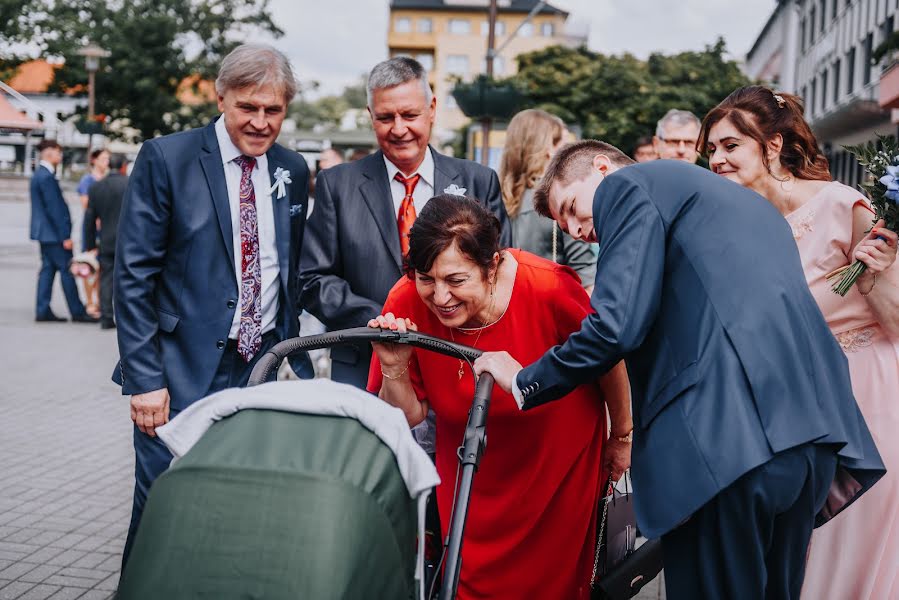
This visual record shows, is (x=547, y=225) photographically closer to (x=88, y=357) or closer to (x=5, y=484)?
(x=5, y=484)

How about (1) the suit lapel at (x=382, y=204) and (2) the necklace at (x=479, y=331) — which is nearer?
(2) the necklace at (x=479, y=331)

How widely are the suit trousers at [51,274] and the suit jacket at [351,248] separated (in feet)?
32.4

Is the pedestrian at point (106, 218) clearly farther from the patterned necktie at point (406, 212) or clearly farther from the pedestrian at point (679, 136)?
the patterned necktie at point (406, 212)

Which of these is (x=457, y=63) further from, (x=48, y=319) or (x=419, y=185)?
(x=419, y=185)

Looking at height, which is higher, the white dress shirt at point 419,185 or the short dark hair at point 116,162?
the white dress shirt at point 419,185

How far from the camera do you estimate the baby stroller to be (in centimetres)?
218

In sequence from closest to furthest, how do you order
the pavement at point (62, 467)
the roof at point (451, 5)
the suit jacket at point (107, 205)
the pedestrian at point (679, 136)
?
the pavement at point (62, 467), the pedestrian at point (679, 136), the suit jacket at point (107, 205), the roof at point (451, 5)

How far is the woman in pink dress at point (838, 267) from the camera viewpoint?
354 centimetres

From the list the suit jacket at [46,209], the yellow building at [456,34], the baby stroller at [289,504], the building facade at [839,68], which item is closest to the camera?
the baby stroller at [289,504]

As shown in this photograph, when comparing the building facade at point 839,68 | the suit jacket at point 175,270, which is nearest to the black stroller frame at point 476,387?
the suit jacket at point 175,270

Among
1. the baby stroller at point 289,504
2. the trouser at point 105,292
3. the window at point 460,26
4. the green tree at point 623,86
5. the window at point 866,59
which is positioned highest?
the window at point 460,26

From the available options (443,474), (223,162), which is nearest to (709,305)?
(443,474)

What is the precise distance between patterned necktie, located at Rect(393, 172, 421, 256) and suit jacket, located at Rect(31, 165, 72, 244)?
1004 cm

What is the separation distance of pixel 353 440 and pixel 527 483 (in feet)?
3.97
